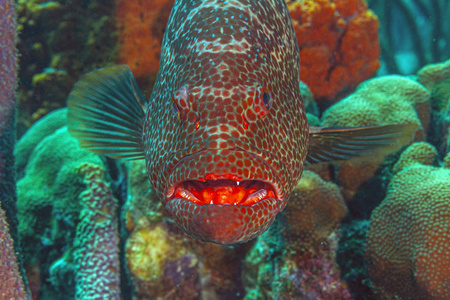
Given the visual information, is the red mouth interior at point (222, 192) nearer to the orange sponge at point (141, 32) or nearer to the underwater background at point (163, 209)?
the underwater background at point (163, 209)

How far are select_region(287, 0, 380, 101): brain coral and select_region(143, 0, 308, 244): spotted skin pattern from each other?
3350mm

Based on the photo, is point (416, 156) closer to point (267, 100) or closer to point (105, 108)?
A: point (267, 100)

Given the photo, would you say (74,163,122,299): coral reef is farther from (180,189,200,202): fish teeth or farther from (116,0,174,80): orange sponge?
(180,189,200,202): fish teeth

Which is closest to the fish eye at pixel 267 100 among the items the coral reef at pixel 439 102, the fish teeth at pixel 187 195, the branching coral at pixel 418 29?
the fish teeth at pixel 187 195

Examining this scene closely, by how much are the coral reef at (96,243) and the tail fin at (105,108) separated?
46.3 inches

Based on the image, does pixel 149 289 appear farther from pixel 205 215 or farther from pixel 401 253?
pixel 401 253

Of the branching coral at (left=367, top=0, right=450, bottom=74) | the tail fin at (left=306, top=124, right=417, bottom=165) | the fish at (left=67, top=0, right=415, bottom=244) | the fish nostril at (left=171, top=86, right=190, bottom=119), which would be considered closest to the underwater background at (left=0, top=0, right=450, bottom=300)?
the tail fin at (left=306, top=124, right=417, bottom=165)

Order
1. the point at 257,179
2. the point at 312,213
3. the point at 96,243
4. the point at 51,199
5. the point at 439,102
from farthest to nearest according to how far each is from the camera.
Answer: the point at 439,102 → the point at 51,199 → the point at 96,243 → the point at 312,213 → the point at 257,179

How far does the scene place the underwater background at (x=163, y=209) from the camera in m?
3.07

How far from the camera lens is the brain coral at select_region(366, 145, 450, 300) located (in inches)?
105

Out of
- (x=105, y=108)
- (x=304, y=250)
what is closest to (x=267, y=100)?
(x=105, y=108)

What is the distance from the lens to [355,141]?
300 cm

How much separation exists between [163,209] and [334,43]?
4.79 meters

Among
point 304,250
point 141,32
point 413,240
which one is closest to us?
point 413,240
